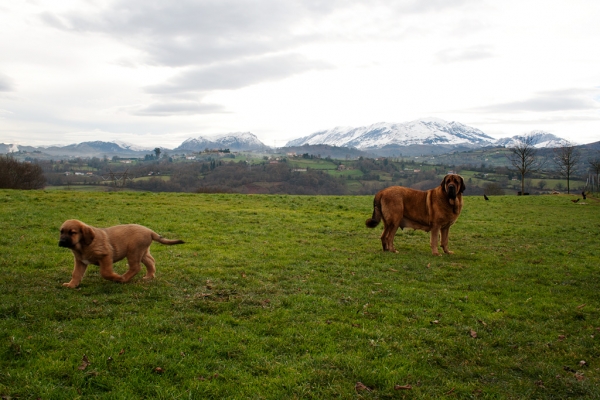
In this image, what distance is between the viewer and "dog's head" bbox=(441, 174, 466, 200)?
41.9ft

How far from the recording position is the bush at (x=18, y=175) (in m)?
48.9

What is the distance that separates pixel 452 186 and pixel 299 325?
8185 mm

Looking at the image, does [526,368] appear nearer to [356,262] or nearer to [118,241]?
[356,262]

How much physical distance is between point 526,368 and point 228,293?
18.0 ft

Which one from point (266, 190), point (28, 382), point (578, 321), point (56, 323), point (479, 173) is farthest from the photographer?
point (479, 173)

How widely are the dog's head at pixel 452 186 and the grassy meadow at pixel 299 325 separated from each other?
84.4 inches

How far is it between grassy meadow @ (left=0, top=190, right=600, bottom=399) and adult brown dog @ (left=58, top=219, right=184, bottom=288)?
1.15 ft

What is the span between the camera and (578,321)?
24.7 feet

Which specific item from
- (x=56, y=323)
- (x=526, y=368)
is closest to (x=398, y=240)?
(x=526, y=368)

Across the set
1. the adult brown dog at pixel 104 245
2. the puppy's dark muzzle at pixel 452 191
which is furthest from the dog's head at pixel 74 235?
the puppy's dark muzzle at pixel 452 191

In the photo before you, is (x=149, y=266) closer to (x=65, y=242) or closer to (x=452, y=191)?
(x=65, y=242)

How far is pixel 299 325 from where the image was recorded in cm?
681

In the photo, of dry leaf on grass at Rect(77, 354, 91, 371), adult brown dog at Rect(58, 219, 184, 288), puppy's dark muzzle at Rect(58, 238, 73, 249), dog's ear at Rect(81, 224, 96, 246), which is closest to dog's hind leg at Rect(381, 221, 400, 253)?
adult brown dog at Rect(58, 219, 184, 288)

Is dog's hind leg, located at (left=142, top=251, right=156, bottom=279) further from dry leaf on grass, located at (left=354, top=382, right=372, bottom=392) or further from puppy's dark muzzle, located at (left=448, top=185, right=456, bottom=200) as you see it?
puppy's dark muzzle, located at (left=448, top=185, right=456, bottom=200)
